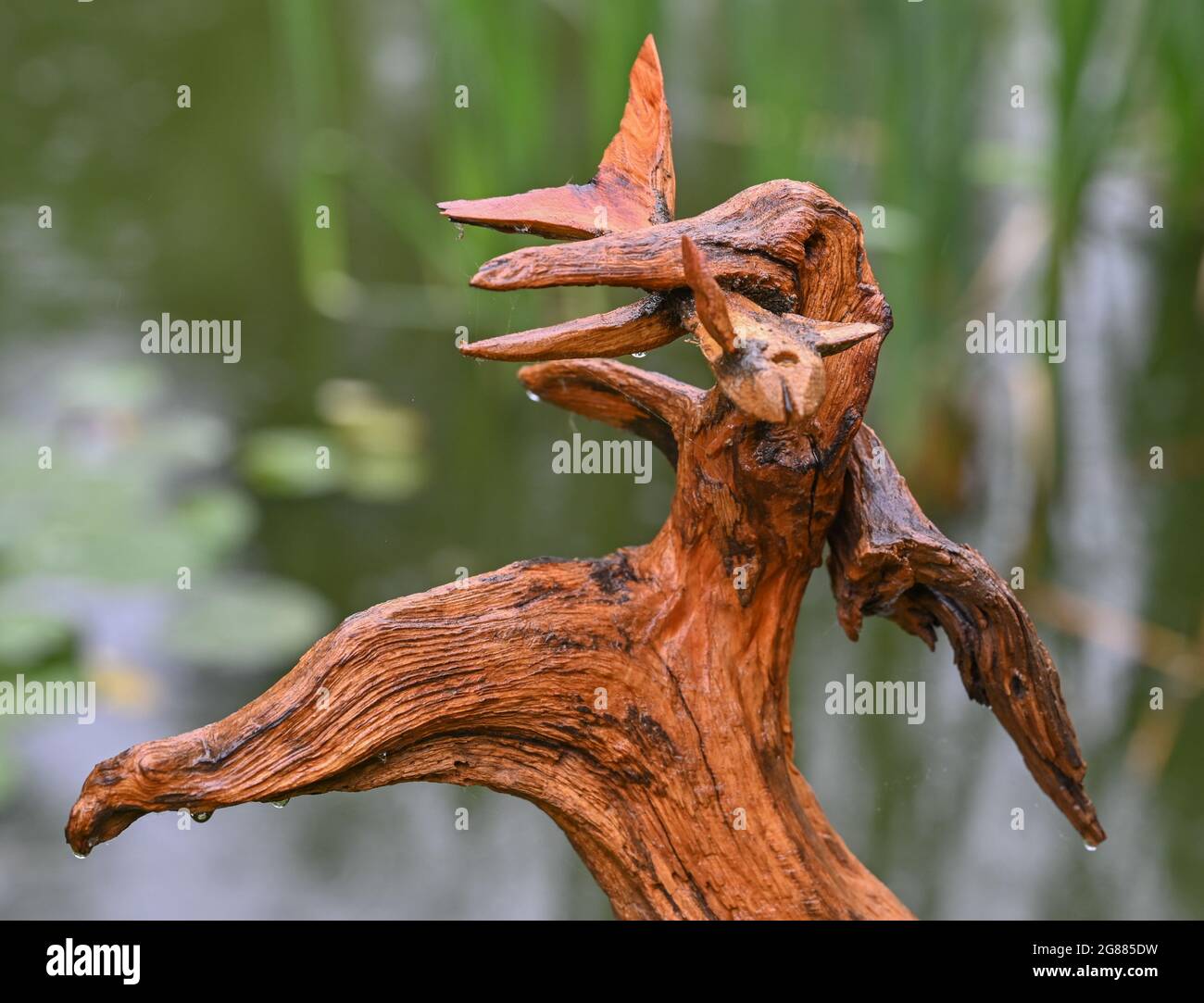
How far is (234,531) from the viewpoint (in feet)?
6.06

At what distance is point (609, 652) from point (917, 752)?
1.02 m

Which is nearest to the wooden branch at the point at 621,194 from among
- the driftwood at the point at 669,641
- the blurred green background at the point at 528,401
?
the driftwood at the point at 669,641

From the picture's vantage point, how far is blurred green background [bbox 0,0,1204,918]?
4.97 ft

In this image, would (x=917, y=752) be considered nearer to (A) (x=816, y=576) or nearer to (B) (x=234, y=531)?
(A) (x=816, y=576)

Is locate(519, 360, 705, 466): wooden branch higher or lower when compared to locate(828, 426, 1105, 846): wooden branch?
higher

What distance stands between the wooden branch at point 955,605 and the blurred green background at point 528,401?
674 mm

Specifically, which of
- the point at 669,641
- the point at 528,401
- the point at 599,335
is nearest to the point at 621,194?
the point at 599,335

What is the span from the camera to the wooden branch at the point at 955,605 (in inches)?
26.2

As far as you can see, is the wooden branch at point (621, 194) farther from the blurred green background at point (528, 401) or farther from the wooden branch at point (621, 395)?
the blurred green background at point (528, 401)

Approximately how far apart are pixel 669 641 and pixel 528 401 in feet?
4.45

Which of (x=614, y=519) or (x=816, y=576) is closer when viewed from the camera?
(x=816, y=576)

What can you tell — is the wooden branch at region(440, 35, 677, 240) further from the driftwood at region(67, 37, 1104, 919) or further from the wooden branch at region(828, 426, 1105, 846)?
the wooden branch at region(828, 426, 1105, 846)

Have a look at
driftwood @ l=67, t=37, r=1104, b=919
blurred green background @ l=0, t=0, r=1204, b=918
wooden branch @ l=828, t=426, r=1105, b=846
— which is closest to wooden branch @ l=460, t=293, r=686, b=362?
driftwood @ l=67, t=37, r=1104, b=919

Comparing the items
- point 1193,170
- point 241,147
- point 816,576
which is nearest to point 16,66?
point 241,147
